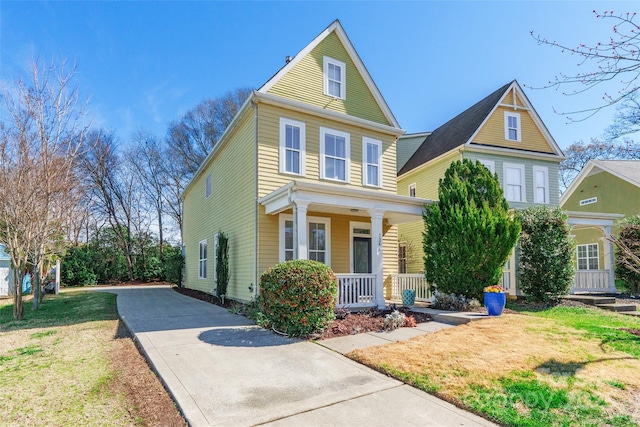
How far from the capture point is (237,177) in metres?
11.4

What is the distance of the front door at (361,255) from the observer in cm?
1176

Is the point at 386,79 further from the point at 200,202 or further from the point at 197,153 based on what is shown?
the point at 197,153

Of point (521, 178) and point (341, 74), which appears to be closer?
point (341, 74)

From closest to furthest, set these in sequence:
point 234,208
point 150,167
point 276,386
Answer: point 276,386, point 234,208, point 150,167

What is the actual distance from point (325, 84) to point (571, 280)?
30.4 feet

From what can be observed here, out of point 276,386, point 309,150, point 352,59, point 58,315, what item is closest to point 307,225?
point 309,150

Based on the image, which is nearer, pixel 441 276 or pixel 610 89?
pixel 610 89

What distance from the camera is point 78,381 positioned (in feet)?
14.8

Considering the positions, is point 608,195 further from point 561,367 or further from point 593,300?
point 561,367

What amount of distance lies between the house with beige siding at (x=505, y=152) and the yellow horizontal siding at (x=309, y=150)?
14.1 ft

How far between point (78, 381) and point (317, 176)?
766 centimetres

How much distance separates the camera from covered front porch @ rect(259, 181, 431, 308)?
821cm

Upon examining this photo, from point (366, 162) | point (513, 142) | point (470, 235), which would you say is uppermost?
point (513, 142)

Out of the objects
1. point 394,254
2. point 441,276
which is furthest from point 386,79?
point 441,276
